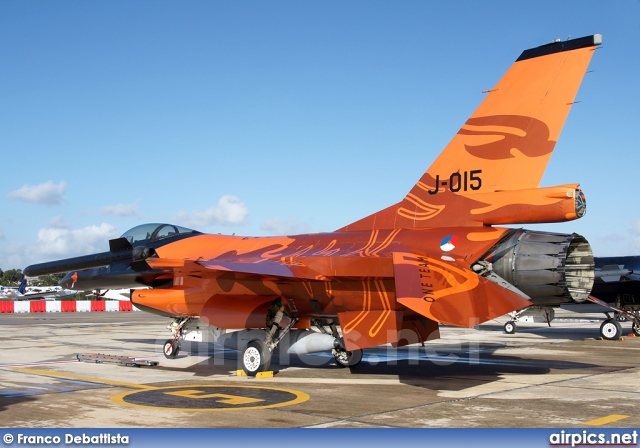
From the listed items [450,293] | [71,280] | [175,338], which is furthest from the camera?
[71,280]

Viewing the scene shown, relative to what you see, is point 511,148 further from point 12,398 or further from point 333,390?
point 12,398

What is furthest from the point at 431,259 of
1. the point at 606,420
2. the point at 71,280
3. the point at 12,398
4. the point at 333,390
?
the point at 71,280

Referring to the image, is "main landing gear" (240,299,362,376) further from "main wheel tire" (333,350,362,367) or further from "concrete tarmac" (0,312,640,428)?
"concrete tarmac" (0,312,640,428)

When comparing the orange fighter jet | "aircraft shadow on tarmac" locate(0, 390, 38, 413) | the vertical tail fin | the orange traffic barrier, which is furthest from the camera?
the orange traffic barrier

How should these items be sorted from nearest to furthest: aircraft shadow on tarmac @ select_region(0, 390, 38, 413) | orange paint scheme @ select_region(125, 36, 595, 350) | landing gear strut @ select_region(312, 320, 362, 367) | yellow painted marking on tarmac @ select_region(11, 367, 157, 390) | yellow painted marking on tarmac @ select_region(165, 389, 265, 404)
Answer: aircraft shadow on tarmac @ select_region(0, 390, 38, 413) < yellow painted marking on tarmac @ select_region(165, 389, 265, 404) < orange paint scheme @ select_region(125, 36, 595, 350) < yellow painted marking on tarmac @ select_region(11, 367, 157, 390) < landing gear strut @ select_region(312, 320, 362, 367)

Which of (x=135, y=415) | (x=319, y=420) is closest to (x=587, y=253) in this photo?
(x=319, y=420)

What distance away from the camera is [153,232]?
14.8 m

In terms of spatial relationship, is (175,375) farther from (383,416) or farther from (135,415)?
(383,416)

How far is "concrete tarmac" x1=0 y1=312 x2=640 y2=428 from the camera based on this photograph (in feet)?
25.8

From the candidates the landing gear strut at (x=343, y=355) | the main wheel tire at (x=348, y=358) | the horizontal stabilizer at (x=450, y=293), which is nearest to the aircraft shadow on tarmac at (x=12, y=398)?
the horizontal stabilizer at (x=450, y=293)

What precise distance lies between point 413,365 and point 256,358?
11.9 ft

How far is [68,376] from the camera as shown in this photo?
12.0 m

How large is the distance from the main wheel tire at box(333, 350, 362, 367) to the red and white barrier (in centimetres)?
3339

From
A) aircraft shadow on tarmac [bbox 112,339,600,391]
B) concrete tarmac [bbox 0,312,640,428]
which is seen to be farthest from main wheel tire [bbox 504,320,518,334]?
aircraft shadow on tarmac [bbox 112,339,600,391]
